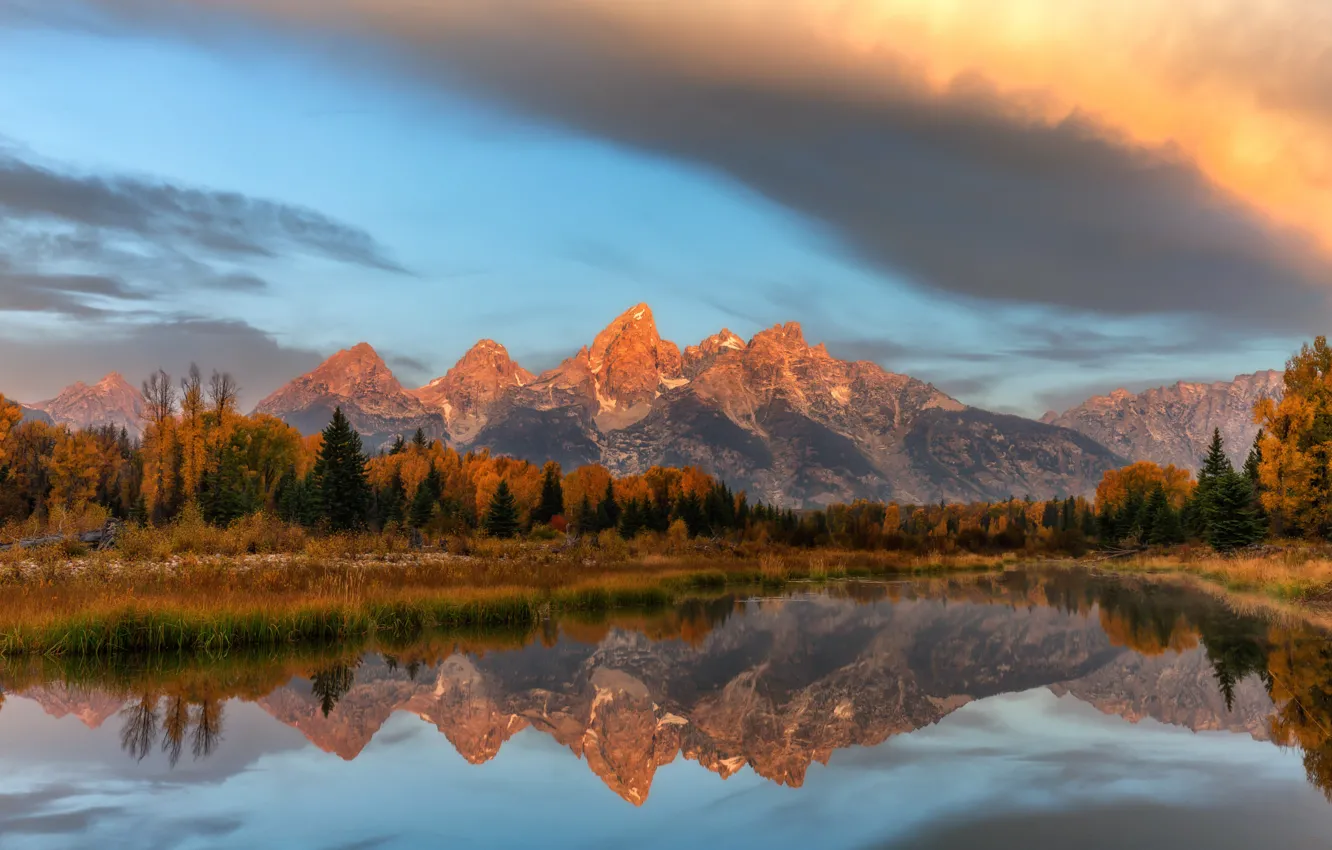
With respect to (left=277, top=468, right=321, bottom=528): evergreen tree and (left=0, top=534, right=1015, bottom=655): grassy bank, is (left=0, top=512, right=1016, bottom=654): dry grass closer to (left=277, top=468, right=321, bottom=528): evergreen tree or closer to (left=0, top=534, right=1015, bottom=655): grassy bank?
(left=0, top=534, right=1015, bottom=655): grassy bank

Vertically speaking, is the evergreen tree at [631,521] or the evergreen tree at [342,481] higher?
the evergreen tree at [342,481]

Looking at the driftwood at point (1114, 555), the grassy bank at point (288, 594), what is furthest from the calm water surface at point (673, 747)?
the driftwood at point (1114, 555)

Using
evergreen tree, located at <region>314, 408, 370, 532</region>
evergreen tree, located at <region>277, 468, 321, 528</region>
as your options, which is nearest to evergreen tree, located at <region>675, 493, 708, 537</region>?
evergreen tree, located at <region>314, 408, 370, 532</region>

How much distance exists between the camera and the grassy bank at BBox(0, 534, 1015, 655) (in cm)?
2048

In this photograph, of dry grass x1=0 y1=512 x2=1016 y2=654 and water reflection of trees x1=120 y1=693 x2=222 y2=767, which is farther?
dry grass x1=0 y1=512 x2=1016 y2=654

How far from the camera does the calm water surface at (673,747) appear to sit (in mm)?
9453

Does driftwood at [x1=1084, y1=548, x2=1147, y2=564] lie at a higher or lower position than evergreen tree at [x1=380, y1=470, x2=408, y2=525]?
lower

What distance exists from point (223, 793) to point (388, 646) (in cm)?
1270

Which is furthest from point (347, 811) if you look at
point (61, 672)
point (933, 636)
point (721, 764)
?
point (933, 636)

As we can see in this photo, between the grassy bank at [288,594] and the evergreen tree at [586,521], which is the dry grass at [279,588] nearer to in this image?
the grassy bank at [288,594]

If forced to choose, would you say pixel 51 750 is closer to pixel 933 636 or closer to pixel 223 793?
pixel 223 793

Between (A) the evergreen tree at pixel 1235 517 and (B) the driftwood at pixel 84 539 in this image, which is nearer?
(B) the driftwood at pixel 84 539

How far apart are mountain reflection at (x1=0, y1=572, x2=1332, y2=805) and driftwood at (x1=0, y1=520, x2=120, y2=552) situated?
1879 cm

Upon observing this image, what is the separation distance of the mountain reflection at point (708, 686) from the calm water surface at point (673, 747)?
0.30 feet
